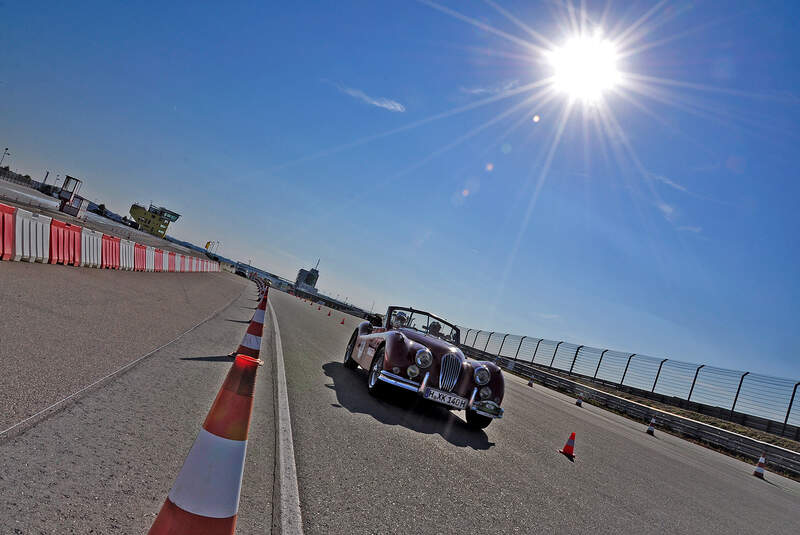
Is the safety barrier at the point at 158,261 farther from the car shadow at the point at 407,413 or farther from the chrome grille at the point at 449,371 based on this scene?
the chrome grille at the point at 449,371

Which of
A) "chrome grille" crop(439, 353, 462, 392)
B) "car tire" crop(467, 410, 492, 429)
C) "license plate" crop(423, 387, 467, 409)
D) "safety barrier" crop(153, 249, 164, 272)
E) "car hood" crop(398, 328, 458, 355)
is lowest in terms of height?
"safety barrier" crop(153, 249, 164, 272)

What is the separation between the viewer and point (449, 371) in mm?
6445

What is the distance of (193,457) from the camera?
5.47 feet

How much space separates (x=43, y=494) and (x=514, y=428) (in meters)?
6.68

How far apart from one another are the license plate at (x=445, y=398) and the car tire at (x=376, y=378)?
2.12ft

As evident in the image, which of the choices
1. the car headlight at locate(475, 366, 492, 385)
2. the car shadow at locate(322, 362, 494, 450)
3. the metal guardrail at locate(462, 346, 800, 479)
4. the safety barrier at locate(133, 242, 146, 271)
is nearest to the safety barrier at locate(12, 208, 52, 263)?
the safety barrier at locate(133, 242, 146, 271)

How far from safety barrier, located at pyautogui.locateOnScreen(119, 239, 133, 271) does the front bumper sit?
14853mm

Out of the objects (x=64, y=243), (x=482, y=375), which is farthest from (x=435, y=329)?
(x=64, y=243)

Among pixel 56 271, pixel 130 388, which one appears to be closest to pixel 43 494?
pixel 130 388

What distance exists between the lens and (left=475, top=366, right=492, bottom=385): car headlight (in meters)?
6.54

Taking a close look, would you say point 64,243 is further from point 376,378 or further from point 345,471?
point 345,471

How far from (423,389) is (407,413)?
504mm

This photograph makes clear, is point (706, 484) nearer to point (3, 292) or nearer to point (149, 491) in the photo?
point (149, 491)

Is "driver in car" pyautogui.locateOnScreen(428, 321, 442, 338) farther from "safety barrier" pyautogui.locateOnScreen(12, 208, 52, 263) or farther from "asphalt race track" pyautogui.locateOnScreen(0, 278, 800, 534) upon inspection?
"safety barrier" pyautogui.locateOnScreen(12, 208, 52, 263)
